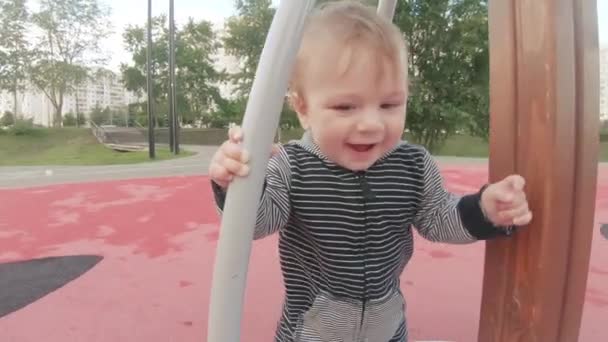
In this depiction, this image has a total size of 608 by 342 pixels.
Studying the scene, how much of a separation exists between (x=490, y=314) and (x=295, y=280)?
0.96 feet

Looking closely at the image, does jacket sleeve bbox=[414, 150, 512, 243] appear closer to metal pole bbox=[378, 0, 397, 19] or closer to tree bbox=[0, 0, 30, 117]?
metal pole bbox=[378, 0, 397, 19]

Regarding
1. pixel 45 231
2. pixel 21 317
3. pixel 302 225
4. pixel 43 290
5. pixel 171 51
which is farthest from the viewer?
pixel 171 51

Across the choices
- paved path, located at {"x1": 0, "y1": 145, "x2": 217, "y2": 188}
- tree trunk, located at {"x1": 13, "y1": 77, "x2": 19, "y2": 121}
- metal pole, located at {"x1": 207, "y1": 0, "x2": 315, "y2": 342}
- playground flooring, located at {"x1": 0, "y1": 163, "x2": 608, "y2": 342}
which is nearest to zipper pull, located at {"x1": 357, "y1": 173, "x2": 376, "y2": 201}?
metal pole, located at {"x1": 207, "y1": 0, "x2": 315, "y2": 342}

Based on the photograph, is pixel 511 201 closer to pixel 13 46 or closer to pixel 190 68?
pixel 13 46

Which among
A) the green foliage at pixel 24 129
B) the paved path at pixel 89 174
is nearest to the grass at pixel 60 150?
the green foliage at pixel 24 129

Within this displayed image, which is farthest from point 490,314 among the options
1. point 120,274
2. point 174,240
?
point 174,240

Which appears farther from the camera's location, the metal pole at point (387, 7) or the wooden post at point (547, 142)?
the metal pole at point (387, 7)

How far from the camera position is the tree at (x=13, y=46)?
1143 centimetres

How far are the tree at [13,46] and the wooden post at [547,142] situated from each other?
13132 millimetres

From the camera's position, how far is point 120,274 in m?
1.75

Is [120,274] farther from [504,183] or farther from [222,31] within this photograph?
[222,31]

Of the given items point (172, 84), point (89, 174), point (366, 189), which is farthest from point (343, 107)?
point (172, 84)

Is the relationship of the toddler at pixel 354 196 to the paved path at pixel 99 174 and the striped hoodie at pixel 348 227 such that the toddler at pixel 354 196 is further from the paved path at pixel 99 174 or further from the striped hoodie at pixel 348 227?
the paved path at pixel 99 174

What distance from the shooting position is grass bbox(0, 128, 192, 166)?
9.48 metres
